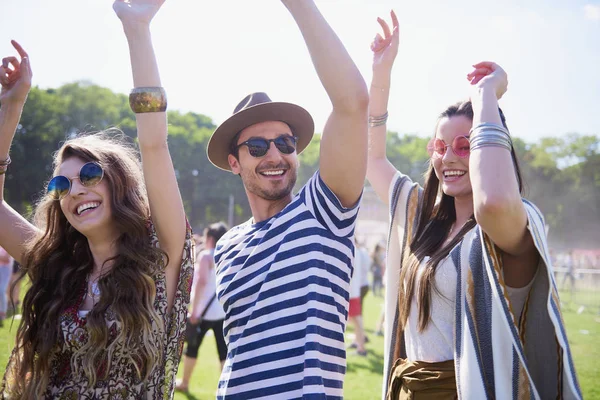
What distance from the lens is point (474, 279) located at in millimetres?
2275

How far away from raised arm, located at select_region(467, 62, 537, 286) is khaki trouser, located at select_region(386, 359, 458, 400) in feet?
1.69

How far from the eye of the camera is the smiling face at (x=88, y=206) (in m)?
2.59

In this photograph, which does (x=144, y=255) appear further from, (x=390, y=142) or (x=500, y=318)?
(x=390, y=142)

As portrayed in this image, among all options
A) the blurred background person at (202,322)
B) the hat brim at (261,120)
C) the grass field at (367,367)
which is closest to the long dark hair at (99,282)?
the hat brim at (261,120)

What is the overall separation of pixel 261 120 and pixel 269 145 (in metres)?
0.20

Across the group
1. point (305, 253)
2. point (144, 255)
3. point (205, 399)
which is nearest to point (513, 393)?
point (305, 253)

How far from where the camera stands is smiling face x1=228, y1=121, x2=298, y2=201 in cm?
268

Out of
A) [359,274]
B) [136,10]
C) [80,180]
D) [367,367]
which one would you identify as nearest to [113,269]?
[80,180]

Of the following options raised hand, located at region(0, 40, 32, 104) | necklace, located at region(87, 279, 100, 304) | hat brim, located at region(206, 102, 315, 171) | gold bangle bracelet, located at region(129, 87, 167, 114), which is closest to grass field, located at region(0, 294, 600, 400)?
raised hand, located at region(0, 40, 32, 104)

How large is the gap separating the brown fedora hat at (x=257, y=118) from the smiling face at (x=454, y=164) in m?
0.73

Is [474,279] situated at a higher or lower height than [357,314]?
lower

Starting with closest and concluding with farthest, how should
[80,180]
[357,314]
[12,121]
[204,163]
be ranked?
[80,180] < [12,121] < [357,314] < [204,163]

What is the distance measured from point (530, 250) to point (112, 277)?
69.7 inches

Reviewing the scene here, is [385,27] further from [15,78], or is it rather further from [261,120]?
[15,78]
